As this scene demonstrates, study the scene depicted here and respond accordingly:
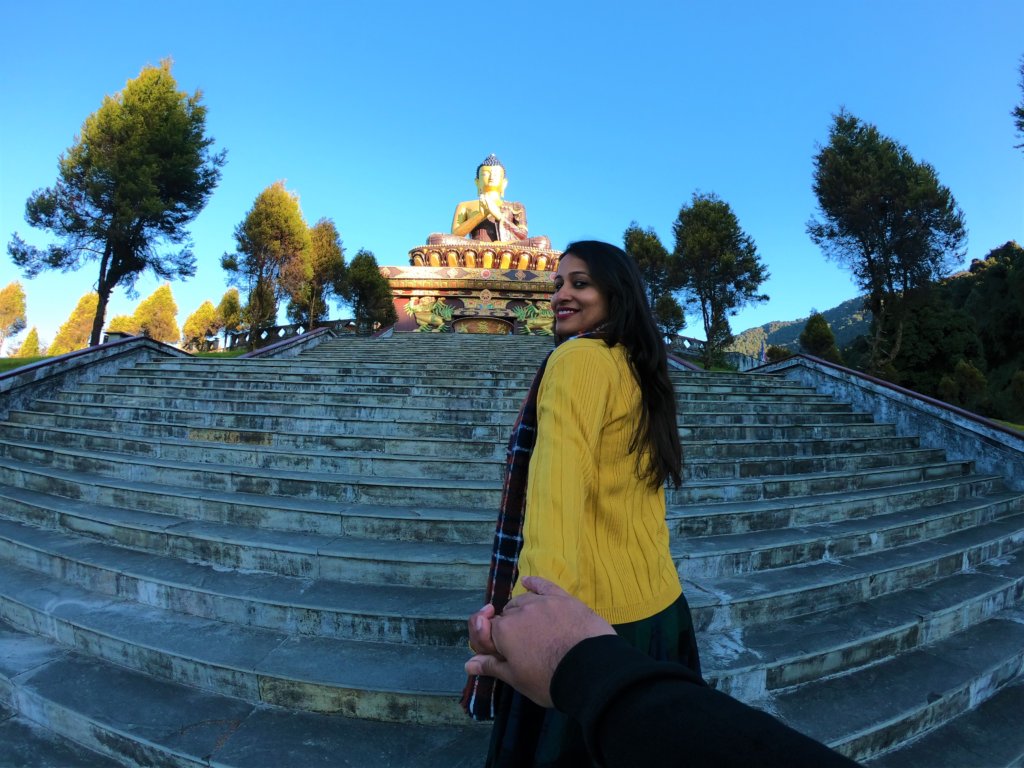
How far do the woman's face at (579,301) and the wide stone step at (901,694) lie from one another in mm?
2229

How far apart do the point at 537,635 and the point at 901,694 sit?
2.89m

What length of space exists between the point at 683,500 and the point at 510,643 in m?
4.00

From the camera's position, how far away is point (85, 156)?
566 inches

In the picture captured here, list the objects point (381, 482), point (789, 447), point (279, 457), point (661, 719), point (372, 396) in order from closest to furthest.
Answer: point (661, 719) → point (381, 482) → point (279, 457) → point (789, 447) → point (372, 396)

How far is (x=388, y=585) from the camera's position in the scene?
10.6 feet

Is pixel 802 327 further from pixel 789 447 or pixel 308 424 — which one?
pixel 308 424

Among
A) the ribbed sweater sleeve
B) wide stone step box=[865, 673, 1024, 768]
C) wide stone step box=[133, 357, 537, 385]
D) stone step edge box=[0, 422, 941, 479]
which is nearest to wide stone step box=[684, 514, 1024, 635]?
wide stone step box=[865, 673, 1024, 768]

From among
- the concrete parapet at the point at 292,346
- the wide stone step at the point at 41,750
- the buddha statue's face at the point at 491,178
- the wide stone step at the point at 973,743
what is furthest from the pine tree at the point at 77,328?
the wide stone step at the point at 973,743

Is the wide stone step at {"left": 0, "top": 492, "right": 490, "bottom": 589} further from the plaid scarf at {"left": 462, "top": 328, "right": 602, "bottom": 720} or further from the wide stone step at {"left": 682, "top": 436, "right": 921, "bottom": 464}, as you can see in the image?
the wide stone step at {"left": 682, "top": 436, "right": 921, "bottom": 464}

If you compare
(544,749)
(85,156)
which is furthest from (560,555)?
(85,156)

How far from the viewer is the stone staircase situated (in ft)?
7.70

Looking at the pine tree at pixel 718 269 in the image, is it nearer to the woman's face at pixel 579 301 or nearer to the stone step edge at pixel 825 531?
the stone step edge at pixel 825 531

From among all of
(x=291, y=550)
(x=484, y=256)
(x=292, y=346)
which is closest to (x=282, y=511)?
(x=291, y=550)

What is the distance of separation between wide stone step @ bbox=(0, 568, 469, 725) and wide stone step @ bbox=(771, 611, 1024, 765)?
5.47 feet
